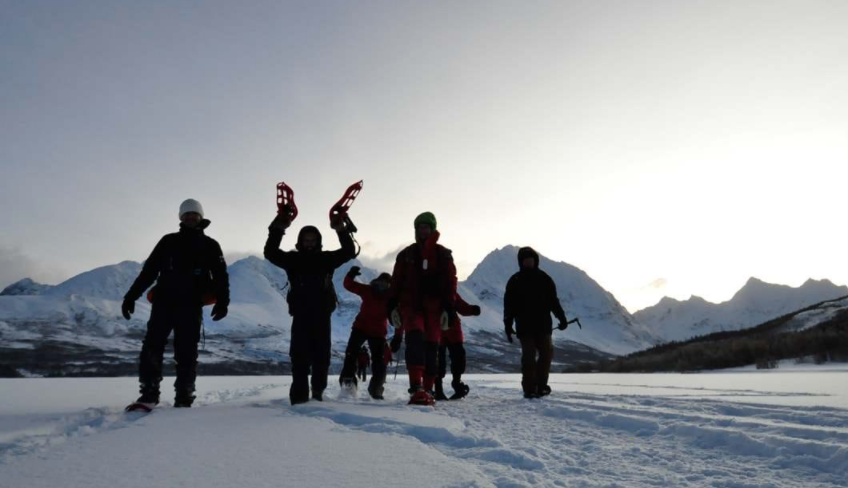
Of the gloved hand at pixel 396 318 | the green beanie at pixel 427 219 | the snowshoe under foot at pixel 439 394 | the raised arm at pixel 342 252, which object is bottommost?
the snowshoe under foot at pixel 439 394

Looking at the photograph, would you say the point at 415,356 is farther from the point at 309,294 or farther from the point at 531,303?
the point at 531,303

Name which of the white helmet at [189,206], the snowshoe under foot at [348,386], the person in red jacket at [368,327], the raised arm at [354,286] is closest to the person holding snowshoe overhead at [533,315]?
the person in red jacket at [368,327]

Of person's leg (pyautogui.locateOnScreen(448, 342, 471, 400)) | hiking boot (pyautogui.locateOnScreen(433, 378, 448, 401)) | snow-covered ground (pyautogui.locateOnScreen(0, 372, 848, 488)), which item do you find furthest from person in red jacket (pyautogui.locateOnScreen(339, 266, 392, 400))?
snow-covered ground (pyautogui.locateOnScreen(0, 372, 848, 488))

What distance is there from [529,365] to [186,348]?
165 inches

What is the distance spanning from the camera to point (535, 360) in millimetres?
7484

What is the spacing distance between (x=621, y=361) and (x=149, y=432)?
26814 mm

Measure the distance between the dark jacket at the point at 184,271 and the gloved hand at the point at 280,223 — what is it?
0.72m

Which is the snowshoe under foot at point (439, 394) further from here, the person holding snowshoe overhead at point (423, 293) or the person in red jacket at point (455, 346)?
the person holding snowshoe overhead at point (423, 293)

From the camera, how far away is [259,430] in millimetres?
3367

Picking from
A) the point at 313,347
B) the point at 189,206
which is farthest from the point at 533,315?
the point at 189,206

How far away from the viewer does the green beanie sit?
6762 millimetres

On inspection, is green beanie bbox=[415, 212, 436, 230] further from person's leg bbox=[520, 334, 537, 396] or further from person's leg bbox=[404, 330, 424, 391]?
person's leg bbox=[520, 334, 537, 396]

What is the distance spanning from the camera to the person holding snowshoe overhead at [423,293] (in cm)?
641

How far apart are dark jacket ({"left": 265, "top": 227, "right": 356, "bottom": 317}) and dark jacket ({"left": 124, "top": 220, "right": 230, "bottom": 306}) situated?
616 mm
